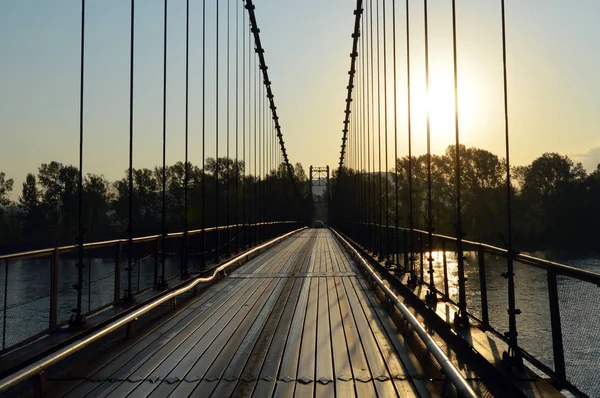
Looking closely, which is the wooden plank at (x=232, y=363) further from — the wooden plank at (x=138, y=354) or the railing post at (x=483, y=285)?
the railing post at (x=483, y=285)

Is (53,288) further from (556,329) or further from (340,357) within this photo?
(556,329)

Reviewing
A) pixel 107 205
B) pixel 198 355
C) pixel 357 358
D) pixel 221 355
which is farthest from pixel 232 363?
pixel 107 205

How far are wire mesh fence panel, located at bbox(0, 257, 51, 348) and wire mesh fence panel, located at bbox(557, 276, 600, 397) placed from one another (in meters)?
3.63

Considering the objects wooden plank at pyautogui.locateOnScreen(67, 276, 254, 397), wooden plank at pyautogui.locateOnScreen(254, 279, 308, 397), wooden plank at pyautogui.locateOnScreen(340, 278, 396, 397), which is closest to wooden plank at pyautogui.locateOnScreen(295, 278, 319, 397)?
wooden plank at pyautogui.locateOnScreen(254, 279, 308, 397)

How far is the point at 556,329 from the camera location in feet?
10.0

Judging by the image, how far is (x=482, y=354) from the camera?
3713mm

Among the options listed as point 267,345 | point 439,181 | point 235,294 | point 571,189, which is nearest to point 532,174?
point 571,189

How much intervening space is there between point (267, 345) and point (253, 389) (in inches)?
47.0

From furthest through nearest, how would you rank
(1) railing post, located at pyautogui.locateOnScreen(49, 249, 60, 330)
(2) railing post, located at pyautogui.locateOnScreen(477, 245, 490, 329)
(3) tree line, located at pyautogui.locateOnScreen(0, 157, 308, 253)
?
(3) tree line, located at pyautogui.locateOnScreen(0, 157, 308, 253)
(1) railing post, located at pyautogui.locateOnScreen(49, 249, 60, 330)
(2) railing post, located at pyautogui.locateOnScreen(477, 245, 490, 329)

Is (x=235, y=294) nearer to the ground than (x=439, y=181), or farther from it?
nearer to the ground

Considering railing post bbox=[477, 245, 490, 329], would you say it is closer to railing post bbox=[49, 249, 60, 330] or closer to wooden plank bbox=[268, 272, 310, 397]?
wooden plank bbox=[268, 272, 310, 397]

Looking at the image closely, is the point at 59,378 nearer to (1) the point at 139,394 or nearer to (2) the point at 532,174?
(1) the point at 139,394

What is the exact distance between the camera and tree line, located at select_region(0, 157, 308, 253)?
35812mm

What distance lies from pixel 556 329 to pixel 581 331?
1.72 ft
